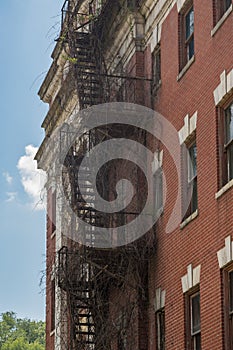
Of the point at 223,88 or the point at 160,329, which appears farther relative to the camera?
the point at 160,329

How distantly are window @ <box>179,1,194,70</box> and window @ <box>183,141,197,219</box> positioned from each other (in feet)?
7.97

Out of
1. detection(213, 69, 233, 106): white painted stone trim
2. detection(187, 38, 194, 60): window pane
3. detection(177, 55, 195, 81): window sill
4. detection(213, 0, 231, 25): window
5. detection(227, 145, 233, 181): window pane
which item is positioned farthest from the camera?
detection(187, 38, 194, 60): window pane

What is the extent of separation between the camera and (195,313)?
2039 cm

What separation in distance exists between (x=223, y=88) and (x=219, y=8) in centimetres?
214

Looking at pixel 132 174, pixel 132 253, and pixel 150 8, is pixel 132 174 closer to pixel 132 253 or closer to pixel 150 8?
pixel 132 253

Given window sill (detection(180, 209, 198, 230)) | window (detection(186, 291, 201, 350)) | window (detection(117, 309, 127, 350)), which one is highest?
window sill (detection(180, 209, 198, 230))

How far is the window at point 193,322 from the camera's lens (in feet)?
66.0

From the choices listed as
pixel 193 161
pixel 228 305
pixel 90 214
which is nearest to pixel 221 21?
pixel 193 161

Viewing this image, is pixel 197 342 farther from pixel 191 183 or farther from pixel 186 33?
pixel 186 33

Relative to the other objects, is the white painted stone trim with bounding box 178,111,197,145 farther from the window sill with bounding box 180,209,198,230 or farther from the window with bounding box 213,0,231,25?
the window with bounding box 213,0,231,25

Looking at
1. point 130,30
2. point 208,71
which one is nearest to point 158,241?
point 208,71

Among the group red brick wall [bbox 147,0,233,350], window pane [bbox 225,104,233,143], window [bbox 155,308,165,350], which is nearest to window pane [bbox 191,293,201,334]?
red brick wall [bbox 147,0,233,350]

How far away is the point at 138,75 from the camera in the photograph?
25.8 metres

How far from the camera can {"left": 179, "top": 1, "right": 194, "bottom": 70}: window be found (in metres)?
22.5
